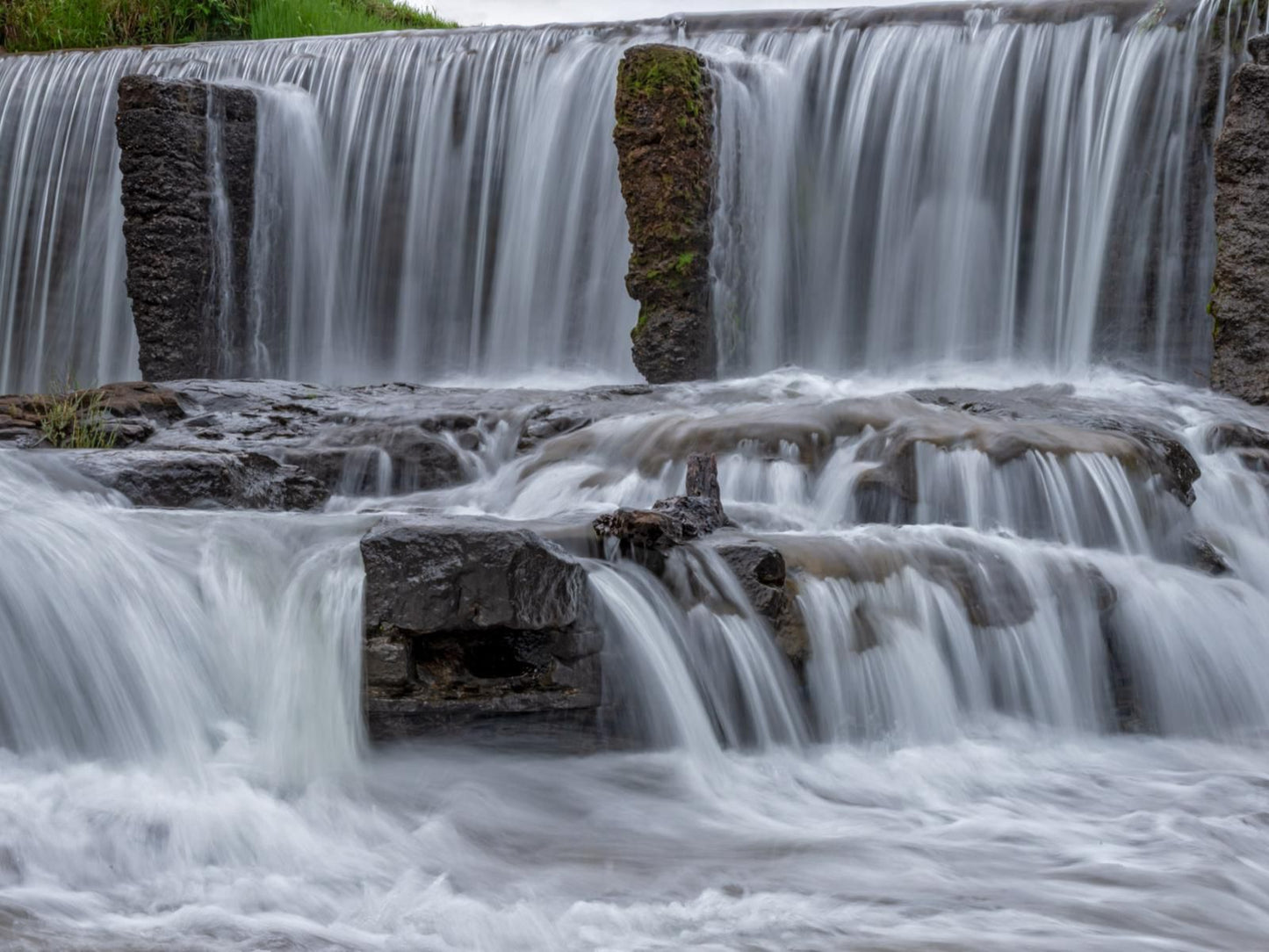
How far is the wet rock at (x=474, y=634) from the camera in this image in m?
4.73

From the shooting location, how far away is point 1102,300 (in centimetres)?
1105

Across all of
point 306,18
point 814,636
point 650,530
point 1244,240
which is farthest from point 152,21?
point 814,636

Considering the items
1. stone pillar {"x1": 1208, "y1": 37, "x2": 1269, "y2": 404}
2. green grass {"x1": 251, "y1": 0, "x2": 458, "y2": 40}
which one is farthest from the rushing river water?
green grass {"x1": 251, "y1": 0, "x2": 458, "y2": 40}

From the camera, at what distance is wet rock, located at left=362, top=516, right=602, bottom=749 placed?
473cm

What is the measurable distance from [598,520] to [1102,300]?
22.2 feet

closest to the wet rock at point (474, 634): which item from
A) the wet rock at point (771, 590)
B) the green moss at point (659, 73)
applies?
the wet rock at point (771, 590)

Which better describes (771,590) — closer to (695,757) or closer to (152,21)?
(695,757)

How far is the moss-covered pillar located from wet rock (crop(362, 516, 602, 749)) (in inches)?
233

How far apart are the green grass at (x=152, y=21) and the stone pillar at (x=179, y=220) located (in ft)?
20.0

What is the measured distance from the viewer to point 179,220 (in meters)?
12.2

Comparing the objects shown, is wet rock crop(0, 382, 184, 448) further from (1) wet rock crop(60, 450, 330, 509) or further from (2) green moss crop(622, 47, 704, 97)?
(2) green moss crop(622, 47, 704, 97)

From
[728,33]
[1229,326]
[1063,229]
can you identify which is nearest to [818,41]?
[728,33]

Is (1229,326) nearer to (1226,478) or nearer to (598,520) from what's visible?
(1226,478)

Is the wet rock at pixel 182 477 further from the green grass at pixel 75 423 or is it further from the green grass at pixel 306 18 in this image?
the green grass at pixel 306 18
